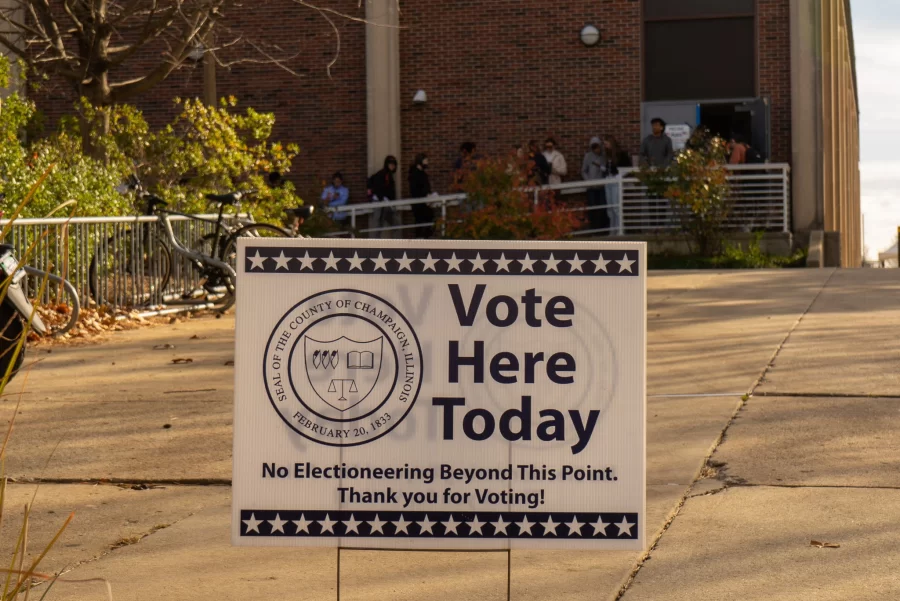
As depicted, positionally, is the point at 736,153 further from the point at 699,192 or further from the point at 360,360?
the point at 360,360

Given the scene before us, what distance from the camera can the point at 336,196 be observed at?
77.3 ft

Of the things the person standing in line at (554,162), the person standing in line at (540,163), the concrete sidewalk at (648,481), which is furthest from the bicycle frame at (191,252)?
the person standing in line at (554,162)

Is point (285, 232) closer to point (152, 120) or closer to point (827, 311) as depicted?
point (827, 311)

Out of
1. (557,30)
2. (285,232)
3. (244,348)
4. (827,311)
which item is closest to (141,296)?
(285,232)

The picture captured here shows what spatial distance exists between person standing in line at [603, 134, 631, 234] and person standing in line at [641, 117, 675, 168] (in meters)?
0.97

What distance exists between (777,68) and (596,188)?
4044 millimetres

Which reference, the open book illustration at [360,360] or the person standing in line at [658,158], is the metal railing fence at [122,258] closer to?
the open book illustration at [360,360]

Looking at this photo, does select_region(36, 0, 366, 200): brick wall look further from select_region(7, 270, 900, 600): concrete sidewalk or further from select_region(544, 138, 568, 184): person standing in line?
select_region(7, 270, 900, 600): concrete sidewalk

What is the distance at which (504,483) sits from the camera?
340 centimetres

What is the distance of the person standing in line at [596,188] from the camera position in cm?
2261

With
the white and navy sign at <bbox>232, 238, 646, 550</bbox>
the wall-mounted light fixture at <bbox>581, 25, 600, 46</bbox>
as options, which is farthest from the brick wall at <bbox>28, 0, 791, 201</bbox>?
the white and navy sign at <bbox>232, 238, 646, 550</bbox>

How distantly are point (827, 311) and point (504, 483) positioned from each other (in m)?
8.51

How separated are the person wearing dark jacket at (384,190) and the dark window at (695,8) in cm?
561

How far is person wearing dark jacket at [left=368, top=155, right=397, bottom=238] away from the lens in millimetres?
23453
